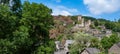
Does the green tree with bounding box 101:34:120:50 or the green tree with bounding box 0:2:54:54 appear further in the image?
the green tree with bounding box 101:34:120:50

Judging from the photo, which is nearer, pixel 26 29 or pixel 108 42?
pixel 26 29

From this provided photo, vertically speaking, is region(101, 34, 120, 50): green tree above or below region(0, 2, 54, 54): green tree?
Answer: below

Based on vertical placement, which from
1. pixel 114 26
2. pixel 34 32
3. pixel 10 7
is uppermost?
pixel 10 7

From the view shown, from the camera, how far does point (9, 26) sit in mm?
27844

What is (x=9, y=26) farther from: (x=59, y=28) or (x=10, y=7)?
(x=59, y=28)

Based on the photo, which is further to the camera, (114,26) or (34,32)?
(114,26)

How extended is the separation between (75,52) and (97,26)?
110 meters

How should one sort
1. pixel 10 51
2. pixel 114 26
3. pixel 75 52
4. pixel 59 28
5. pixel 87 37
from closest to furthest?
1. pixel 10 51
2. pixel 75 52
3. pixel 87 37
4. pixel 59 28
5. pixel 114 26

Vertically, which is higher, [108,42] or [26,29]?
[26,29]

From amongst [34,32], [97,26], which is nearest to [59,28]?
[97,26]

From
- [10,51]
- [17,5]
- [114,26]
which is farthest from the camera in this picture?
[114,26]

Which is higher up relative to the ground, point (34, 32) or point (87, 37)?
point (34, 32)

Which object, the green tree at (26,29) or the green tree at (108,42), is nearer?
the green tree at (26,29)

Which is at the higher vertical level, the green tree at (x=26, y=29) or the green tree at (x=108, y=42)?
the green tree at (x=26, y=29)
